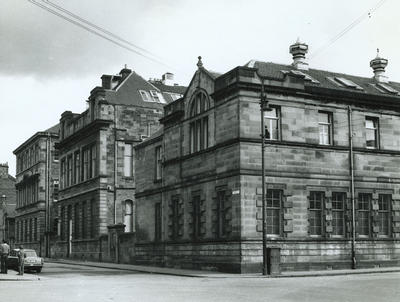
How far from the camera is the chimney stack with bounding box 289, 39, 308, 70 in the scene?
128ft

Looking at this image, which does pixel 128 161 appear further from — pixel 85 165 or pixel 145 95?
pixel 145 95

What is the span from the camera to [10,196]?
313 ft

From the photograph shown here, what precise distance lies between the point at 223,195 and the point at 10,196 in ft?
228

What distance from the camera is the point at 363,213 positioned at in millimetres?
34344

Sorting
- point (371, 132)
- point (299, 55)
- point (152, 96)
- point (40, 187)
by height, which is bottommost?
point (40, 187)

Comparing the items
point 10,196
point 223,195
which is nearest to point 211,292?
point 223,195

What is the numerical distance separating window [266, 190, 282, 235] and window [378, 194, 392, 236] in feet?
21.1

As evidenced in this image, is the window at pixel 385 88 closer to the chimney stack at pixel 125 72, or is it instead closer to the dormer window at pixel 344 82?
the dormer window at pixel 344 82

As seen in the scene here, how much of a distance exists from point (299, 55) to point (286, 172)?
9.95m

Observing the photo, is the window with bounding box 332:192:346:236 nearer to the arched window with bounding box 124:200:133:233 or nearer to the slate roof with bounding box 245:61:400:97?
the slate roof with bounding box 245:61:400:97

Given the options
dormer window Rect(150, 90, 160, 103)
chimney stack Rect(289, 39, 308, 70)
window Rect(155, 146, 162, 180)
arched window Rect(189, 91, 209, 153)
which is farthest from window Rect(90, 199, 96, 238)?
chimney stack Rect(289, 39, 308, 70)

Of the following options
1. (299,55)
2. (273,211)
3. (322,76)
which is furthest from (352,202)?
(299,55)

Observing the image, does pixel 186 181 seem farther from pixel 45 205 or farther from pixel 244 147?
pixel 45 205

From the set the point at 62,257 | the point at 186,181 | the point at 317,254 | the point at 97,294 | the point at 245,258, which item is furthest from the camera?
the point at 62,257
